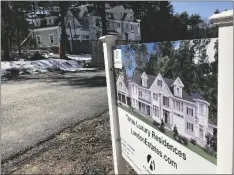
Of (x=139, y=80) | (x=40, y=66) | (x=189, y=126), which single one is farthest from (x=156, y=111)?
(x=40, y=66)

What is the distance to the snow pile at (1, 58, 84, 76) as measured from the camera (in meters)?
23.9

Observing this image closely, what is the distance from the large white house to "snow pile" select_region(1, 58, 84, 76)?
21.0m

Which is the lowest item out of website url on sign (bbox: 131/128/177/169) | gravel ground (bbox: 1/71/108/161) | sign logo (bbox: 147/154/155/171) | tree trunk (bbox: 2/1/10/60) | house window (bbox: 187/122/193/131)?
gravel ground (bbox: 1/71/108/161)

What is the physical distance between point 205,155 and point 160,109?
64 cm

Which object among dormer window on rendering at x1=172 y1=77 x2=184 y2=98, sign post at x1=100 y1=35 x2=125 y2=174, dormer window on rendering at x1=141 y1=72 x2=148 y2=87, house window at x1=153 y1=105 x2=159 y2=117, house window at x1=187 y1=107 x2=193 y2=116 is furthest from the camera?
sign post at x1=100 y1=35 x2=125 y2=174

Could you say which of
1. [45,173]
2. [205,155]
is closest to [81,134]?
[45,173]

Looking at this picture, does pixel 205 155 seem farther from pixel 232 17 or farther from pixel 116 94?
pixel 116 94

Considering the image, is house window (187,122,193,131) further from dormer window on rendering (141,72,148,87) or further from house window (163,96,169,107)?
dormer window on rendering (141,72,148,87)

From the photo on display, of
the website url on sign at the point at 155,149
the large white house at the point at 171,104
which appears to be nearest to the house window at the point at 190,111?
the large white house at the point at 171,104

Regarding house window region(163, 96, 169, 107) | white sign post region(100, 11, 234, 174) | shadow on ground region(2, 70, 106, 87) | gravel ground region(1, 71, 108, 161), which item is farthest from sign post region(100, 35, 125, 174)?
shadow on ground region(2, 70, 106, 87)

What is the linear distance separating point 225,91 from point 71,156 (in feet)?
12.2

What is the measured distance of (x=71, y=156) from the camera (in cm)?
492

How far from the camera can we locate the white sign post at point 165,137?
5.23 feet

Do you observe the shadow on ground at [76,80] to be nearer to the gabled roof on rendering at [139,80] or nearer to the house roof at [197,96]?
the gabled roof on rendering at [139,80]
